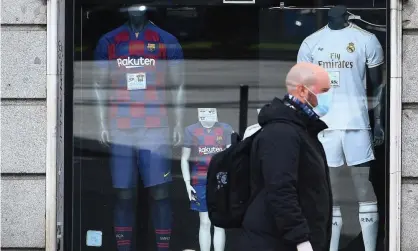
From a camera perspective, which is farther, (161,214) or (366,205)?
(161,214)

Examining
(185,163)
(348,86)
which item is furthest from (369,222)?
(185,163)

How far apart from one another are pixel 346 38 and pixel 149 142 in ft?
6.33

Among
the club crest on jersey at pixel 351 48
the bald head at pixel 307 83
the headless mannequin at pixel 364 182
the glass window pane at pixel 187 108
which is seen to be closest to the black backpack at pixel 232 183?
the bald head at pixel 307 83

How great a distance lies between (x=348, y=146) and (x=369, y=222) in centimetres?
67

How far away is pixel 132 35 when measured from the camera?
7824 mm

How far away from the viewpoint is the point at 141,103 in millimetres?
7824

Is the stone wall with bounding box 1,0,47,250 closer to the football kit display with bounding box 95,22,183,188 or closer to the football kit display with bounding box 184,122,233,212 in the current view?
the football kit display with bounding box 95,22,183,188

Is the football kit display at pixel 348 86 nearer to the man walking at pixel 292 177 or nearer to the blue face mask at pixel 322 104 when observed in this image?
the blue face mask at pixel 322 104

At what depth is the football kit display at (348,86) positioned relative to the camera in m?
7.67

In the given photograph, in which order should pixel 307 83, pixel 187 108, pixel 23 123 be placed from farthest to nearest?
pixel 187 108, pixel 23 123, pixel 307 83

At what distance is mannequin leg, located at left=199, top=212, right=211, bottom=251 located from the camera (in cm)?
783

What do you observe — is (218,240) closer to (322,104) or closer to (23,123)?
(23,123)

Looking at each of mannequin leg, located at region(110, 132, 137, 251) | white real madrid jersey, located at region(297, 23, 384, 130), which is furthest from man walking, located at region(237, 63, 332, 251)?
mannequin leg, located at region(110, 132, 137, 251)

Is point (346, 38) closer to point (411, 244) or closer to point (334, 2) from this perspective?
point (334, 2)
